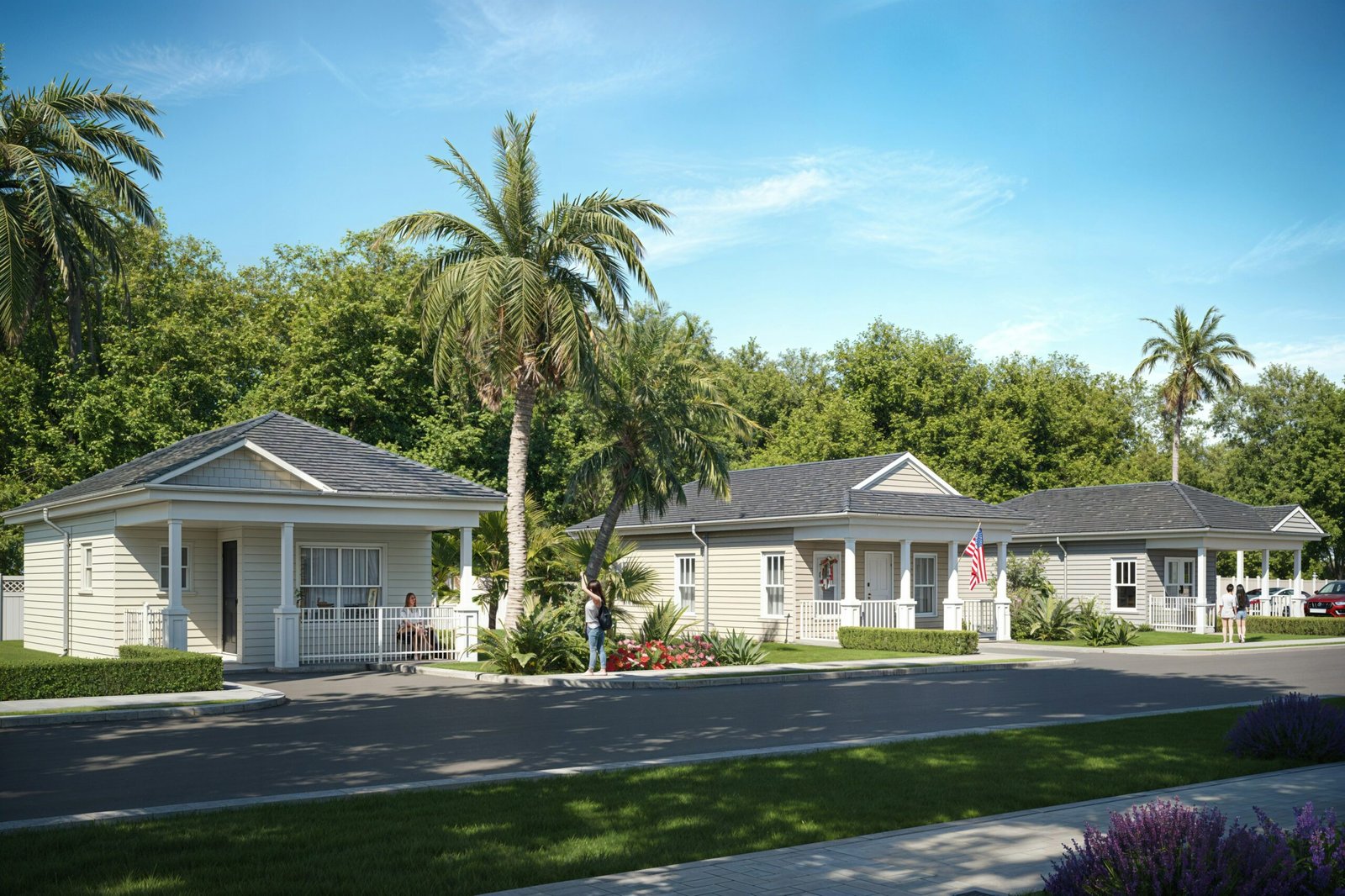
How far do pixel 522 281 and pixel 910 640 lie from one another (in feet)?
45.1

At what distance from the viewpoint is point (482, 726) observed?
50.6 ft

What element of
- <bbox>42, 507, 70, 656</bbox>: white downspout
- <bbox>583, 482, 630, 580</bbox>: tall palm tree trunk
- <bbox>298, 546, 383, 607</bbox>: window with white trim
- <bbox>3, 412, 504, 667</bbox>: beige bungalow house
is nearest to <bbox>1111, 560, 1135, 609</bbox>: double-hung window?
<bbox>583, 482, 630, 580</bbox>: tall palm tree trunk

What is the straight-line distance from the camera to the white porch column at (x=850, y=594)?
32.5m

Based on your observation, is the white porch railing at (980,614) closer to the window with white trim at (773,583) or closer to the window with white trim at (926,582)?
the window with white trim at (926,582)

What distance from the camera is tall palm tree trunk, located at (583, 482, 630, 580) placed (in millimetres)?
27797

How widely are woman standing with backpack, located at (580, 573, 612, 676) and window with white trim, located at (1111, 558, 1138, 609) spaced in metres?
26.9

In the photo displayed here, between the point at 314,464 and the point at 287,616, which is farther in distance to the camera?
the point at 314,464

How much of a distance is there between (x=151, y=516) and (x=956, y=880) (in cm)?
2045

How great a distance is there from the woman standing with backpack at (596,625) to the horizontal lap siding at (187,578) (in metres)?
8.91

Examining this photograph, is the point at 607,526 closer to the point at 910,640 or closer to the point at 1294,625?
the point at 910,640

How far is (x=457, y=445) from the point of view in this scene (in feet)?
141

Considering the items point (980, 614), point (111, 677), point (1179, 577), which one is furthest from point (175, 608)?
point (1179, 577)

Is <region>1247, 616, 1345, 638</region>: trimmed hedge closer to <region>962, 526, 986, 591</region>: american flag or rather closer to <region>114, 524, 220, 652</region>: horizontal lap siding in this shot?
<region>962, 526, 986, 591</region>: american flag

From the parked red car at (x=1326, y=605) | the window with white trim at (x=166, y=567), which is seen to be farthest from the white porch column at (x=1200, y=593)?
the window with white trim at (x=166, y=567)
